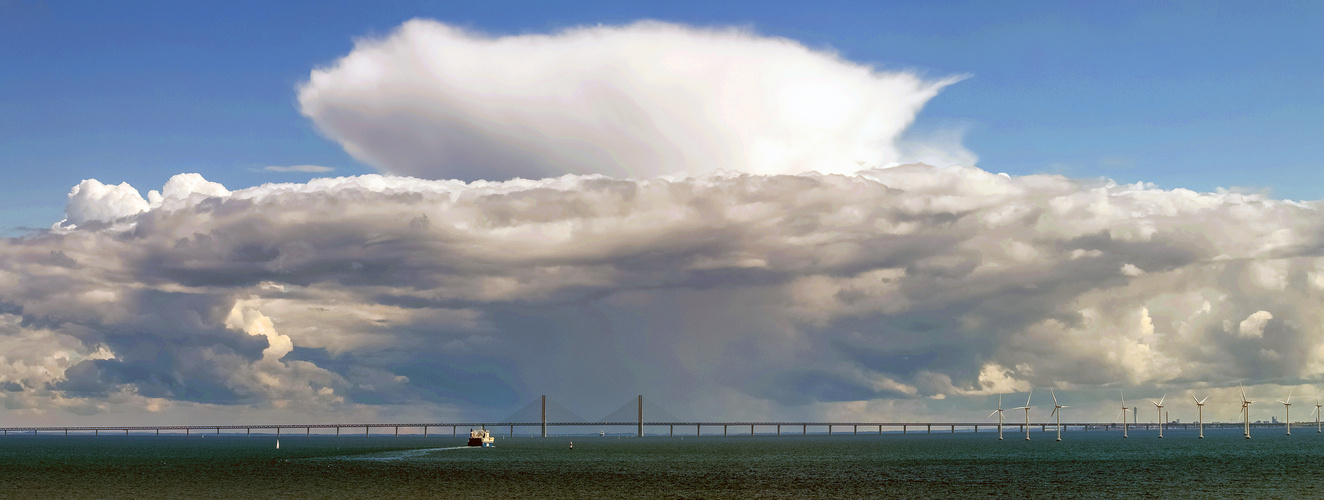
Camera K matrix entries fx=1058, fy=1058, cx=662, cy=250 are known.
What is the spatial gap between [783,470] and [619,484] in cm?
5224

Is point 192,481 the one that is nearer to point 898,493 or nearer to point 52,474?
point 52,474

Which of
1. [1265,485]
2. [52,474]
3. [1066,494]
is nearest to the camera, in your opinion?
[1066,494]

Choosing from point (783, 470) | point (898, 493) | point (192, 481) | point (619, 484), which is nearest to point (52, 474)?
point (192, 481)

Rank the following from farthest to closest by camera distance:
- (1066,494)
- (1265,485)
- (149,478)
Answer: (149,478) < (1265,485) < (1066,494)

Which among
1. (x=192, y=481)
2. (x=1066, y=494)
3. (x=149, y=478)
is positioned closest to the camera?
(x=1066, y=494)

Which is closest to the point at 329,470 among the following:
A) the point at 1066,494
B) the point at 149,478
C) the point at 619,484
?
the point at 149,478

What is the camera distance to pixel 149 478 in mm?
173750

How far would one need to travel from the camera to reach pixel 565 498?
124875mm

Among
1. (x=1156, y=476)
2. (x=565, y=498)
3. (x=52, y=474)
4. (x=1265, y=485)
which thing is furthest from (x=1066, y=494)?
(x=52, y=474)

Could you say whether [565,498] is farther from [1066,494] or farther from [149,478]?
[149,478]

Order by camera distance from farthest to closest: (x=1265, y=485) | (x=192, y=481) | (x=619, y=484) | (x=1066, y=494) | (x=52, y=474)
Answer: (x=52, y=474)
(x=192, y=481)
(x=619, y=484)
(x=1265, y=485)
(x=1066, y=494)

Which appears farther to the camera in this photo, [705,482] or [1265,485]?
[705,482]

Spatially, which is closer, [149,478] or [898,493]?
[898,493]

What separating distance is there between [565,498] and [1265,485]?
92540mm
